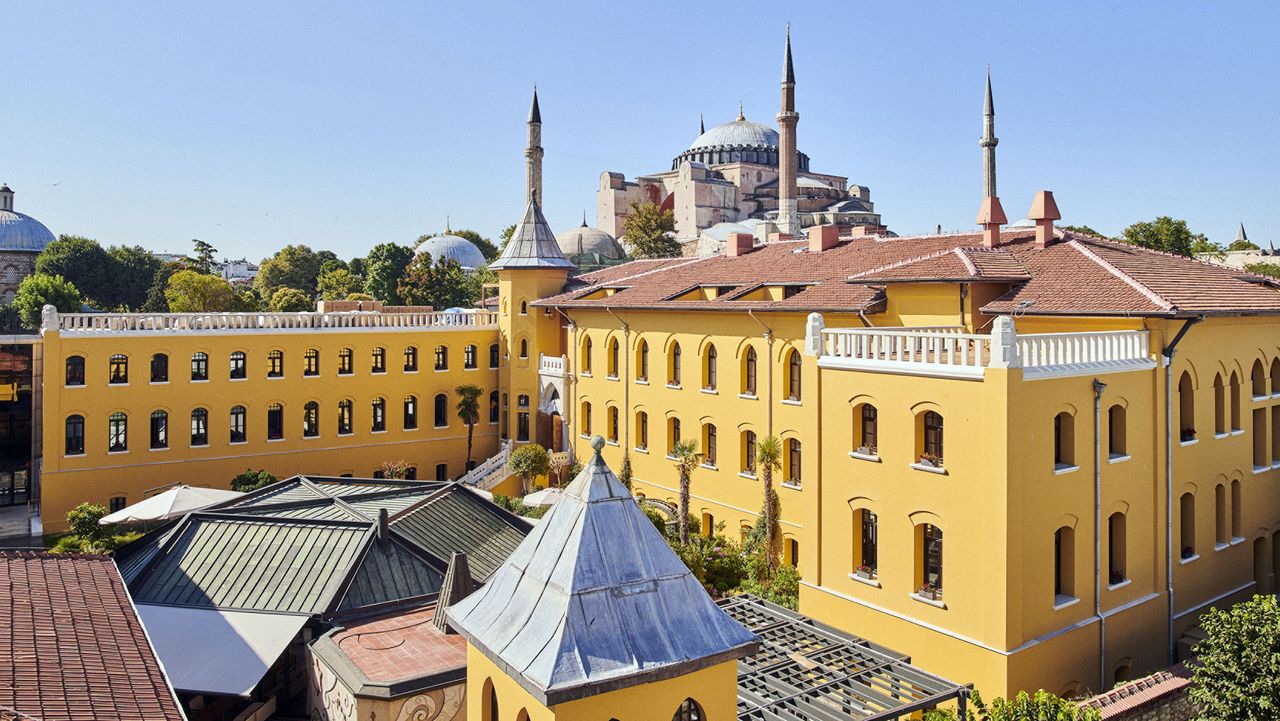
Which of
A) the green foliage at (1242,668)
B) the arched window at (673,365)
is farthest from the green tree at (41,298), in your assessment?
the green foliage at (1242,668)

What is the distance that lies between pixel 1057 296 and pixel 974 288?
1816mm

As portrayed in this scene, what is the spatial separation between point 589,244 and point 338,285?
2143cm

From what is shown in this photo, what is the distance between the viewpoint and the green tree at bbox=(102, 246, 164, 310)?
249ft

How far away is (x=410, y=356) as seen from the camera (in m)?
37.1

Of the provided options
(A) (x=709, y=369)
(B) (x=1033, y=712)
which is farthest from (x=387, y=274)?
(B) (x=1033, y=712)

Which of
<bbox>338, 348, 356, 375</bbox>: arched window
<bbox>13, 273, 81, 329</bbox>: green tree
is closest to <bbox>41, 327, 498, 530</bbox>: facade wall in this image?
<bbox>338, 348, 356, 375</bbox>: arched window

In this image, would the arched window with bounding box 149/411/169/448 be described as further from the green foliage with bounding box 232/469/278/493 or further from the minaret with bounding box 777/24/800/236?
the minaret with bounding box 777/24/800/236

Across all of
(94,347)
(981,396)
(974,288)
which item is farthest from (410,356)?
(981,396)

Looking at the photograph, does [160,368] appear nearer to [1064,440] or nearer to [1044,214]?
A: [1044,214]

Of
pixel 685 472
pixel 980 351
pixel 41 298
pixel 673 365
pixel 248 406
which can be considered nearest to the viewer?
Result: pixel 980 351

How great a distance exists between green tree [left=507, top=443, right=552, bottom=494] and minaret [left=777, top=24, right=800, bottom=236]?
20.1m

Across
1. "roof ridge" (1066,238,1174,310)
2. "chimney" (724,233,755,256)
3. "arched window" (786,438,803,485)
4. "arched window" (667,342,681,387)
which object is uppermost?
"chimney" (724,233,755,256)

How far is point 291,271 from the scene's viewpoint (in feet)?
292

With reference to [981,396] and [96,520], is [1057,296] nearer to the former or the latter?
[981,396]
